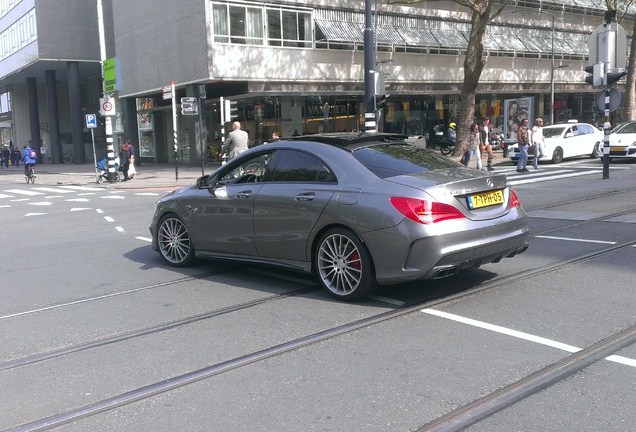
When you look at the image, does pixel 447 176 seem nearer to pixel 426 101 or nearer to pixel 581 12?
pixel 426 101

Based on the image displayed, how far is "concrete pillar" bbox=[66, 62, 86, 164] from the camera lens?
1677 inches

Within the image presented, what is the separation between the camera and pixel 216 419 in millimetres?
3637

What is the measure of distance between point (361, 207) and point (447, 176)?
92 cm

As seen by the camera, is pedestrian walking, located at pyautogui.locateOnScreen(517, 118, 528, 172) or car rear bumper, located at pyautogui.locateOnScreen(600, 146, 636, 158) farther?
car rear bumper, located at pyautogui.locateOnScreen(600, 146, 636, 158)

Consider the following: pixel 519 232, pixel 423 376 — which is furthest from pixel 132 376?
pixel 519 232

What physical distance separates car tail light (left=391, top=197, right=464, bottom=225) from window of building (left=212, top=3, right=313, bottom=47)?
82.3 ft

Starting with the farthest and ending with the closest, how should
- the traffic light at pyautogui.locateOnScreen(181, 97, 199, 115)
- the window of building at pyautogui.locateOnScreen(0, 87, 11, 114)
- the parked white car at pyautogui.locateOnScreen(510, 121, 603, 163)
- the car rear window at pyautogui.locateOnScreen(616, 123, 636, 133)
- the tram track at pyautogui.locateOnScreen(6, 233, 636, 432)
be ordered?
the window of building at pyautogui.locateOnScreen(0, 87, 11, 114) → the parked white car at pyautogui.locateOnScreen(510, 121, 603, 163) → the traffic light at pyautogui.locateOnScreen(181, 97, 199, 115) → the car rear window at pyautogui.locateOnScreen(616, 123, 636, 133) → the tram track at pyautogui.locateOnScreen(6, 233, 636, 432)

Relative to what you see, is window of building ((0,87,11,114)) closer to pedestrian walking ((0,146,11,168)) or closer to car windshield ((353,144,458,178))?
pedestrian walking ((0,146,11,168))

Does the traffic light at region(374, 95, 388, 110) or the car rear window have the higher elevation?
the traffic light at region(374, 95, 388, 110)

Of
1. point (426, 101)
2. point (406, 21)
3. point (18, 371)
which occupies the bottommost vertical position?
point (18, 371)

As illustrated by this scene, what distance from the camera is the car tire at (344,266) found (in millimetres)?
5781

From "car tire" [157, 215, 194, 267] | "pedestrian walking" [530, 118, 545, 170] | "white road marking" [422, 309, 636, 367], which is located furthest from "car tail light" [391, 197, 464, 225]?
"pedestrian walking" [530, 118, 545, 170]

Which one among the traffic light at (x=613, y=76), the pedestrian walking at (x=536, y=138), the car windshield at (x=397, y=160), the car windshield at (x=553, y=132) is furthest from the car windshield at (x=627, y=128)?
the car windshield at (x=397, y=160)

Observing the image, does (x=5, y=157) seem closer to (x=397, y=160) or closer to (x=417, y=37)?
(x=417, y=37)
